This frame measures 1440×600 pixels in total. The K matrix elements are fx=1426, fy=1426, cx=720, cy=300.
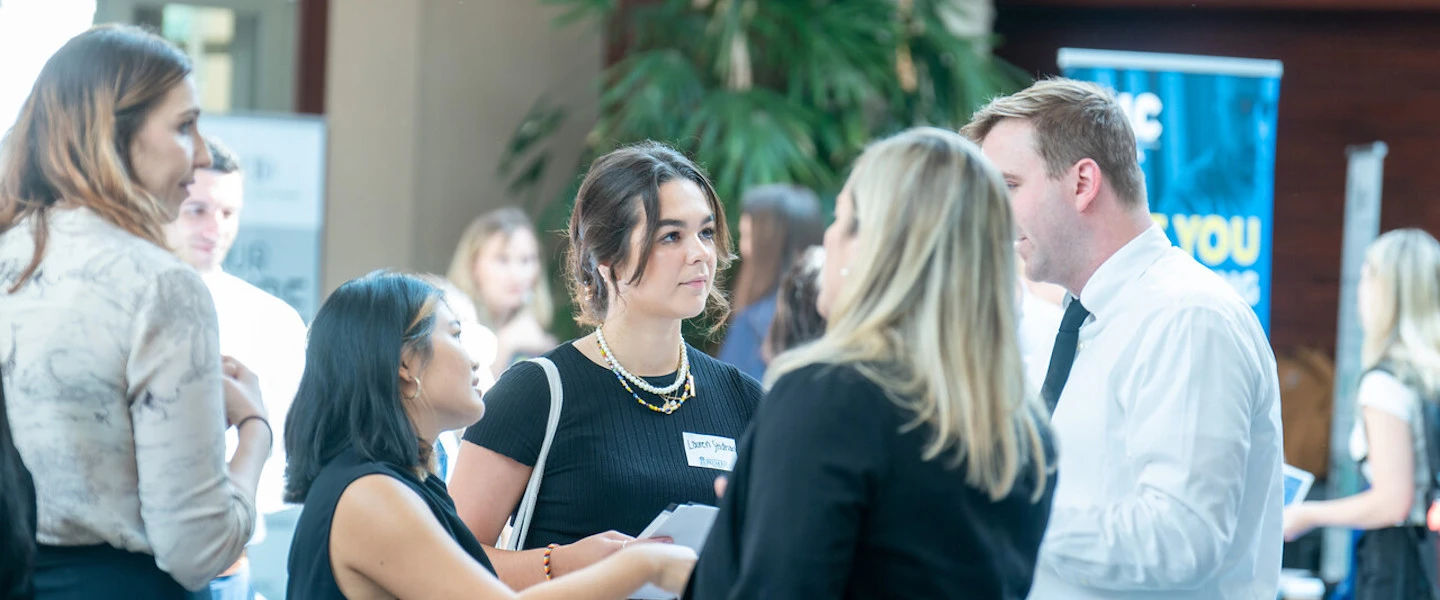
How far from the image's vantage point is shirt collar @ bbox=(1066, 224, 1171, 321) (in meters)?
1.96

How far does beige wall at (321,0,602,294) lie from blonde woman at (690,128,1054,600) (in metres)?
5.17

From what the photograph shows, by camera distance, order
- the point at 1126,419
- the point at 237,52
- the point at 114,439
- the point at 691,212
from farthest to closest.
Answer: the point at 237,52 < the point at 691,212 < the point at 1126,419 < the point at 114,439

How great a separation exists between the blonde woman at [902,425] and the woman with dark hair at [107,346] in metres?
0.64

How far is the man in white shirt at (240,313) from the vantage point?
293 centimetres

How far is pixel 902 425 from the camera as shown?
52.1 inches

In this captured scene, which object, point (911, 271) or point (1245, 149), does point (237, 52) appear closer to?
point (1245, 149)

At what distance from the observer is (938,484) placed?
1340 millimetres

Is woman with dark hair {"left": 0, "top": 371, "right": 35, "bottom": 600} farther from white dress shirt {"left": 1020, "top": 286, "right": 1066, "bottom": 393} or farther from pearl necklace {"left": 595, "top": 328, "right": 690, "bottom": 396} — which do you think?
white dress shirt {"left": 1020, "top": 286, "right": 1066, "bottom": 393}

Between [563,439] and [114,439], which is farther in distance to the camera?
[563,439]

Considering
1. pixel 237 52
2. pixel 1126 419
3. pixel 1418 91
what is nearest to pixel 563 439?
pixel 1126 419

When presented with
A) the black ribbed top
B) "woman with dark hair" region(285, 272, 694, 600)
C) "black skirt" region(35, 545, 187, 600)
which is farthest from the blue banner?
"black skirt" region(35, 545, 187, 600)

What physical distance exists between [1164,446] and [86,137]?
1347mm

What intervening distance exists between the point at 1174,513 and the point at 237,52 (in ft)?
18.2

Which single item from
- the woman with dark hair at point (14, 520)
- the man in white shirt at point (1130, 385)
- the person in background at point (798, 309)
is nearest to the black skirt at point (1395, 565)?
the person in background at point (798, 309)
